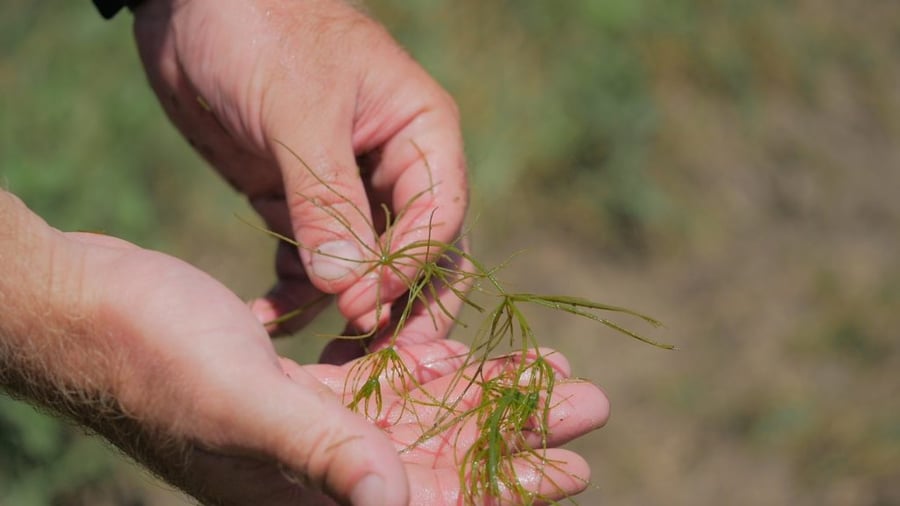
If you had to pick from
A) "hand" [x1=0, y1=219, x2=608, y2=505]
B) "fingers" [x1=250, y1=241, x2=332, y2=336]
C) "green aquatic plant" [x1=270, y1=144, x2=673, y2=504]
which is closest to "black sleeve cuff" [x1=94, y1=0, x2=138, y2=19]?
"fingers" [x1=250, y1=241, x2=332, y2=336]

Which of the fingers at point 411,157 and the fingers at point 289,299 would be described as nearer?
the fingers at point 411,157

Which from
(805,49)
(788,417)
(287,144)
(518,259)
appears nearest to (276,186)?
(287,144)

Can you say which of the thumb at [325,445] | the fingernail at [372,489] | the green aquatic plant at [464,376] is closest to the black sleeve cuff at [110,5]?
the green aquatic plant at [464,376]

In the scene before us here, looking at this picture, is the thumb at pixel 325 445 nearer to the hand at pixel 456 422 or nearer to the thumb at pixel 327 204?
the hand at pixel 456 422

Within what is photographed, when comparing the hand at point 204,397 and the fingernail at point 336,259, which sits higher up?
the fingernail at point 336,259

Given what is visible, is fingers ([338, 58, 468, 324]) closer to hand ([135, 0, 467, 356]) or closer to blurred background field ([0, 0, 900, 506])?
hand ([135, 0, 467, 356])

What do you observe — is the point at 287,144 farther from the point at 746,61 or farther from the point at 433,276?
the point at 746,61
